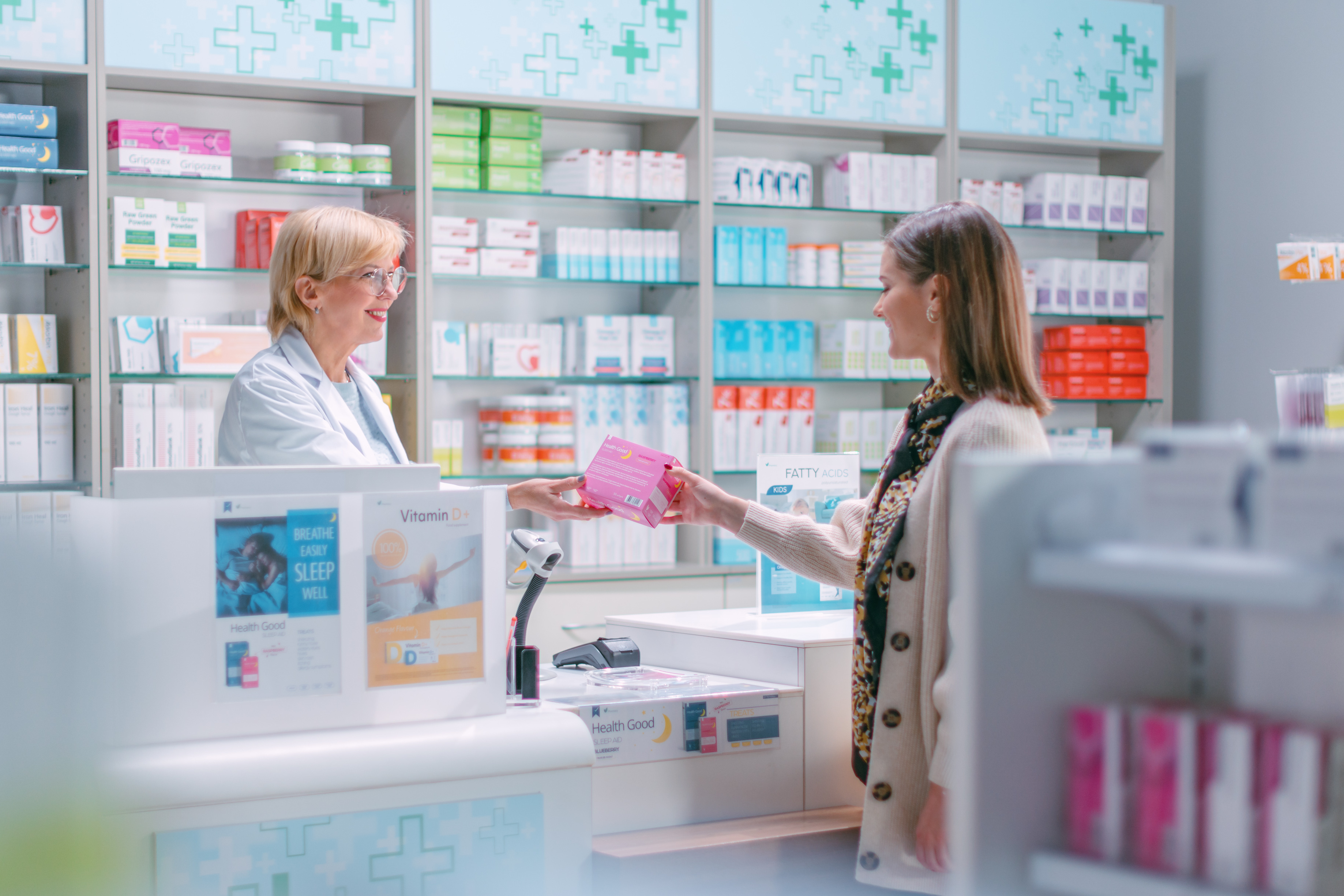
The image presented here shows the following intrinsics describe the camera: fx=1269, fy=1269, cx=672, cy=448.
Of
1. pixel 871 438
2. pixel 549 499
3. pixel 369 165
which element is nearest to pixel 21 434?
pixel 369 165

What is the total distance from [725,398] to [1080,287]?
1.71m

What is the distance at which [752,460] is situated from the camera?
16.0 ft

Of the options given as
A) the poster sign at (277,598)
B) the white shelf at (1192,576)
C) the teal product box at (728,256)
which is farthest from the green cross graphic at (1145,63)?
the white shelf at (1192,576)

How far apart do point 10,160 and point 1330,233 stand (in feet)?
16.0

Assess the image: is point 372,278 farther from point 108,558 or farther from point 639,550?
point 639,550

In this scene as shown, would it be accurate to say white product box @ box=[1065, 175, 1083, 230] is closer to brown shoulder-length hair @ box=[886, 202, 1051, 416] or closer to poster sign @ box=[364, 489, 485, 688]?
brown shoulder-length hair @ box=[886, 202, 1051, 416]

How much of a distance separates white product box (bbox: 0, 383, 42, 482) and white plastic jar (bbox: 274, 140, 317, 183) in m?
1.06

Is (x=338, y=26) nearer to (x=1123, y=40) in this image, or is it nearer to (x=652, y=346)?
(x=652, y=346)

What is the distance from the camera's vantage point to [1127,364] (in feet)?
18.0

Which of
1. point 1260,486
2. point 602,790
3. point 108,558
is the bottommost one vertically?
point 602,790

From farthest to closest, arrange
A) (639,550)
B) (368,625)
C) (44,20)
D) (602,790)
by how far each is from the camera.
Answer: (639,550) → (44,20) → (602,790) → (368,625)

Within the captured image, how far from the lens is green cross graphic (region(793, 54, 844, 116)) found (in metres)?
4.98

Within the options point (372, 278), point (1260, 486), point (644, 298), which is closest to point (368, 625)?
point (372, 278)

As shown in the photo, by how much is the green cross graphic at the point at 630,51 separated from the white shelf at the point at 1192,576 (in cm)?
385
